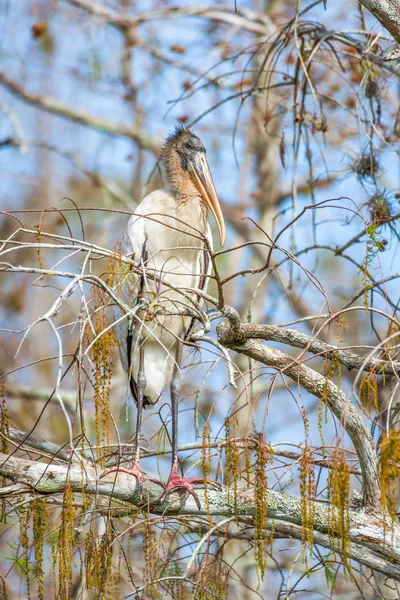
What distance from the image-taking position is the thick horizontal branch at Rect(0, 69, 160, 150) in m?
7.61

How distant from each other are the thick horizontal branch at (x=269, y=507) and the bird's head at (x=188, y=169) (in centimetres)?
197

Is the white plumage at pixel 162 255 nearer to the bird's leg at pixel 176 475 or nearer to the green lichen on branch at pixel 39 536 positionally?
the bird's leg at pixel 176 475

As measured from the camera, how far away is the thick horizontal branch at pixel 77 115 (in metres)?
7.61

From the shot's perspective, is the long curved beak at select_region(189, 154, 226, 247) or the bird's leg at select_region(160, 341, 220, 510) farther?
the long curved beak at select_region(189, 154, 226, 247)

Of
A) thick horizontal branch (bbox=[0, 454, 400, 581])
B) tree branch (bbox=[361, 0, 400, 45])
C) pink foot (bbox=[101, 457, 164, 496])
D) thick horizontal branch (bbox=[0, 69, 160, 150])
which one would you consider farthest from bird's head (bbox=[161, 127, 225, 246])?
thick horizontal branch (bbox=[0, 69, 160, 150])

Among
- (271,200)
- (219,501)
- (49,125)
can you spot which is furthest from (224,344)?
(49,125)

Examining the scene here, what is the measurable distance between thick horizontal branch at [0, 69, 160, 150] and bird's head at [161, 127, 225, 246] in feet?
9.48

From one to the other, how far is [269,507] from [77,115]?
5824 mm

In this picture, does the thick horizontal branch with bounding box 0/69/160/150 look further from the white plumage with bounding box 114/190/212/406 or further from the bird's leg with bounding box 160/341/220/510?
the bird's leg with bounding box 160/341/220/510

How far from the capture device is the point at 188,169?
4816 millimetres

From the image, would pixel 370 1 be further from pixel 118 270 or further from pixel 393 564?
pixel 393 564

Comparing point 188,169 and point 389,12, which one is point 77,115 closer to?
point 188,169

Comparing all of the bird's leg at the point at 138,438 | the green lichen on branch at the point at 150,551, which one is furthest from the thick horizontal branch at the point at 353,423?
the green lichen on branch at the point at 150,551

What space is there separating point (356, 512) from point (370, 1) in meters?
1.81
